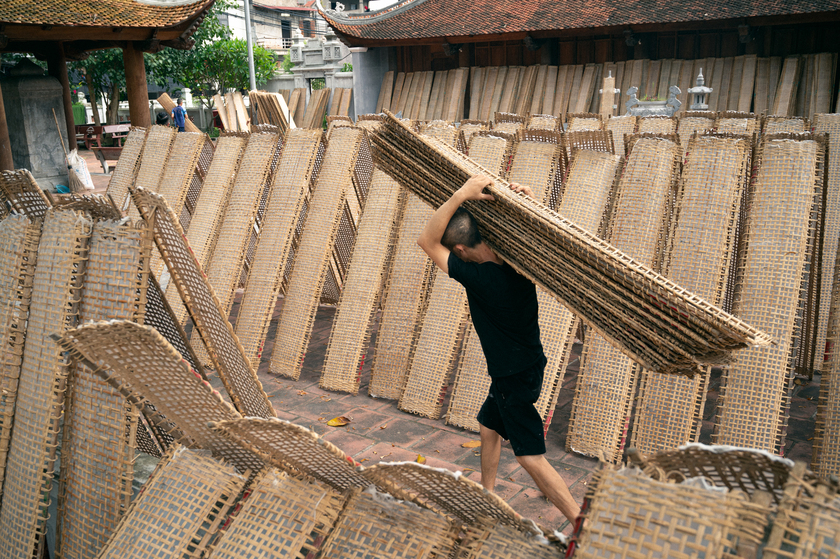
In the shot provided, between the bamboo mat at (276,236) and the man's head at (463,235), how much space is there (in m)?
2.62

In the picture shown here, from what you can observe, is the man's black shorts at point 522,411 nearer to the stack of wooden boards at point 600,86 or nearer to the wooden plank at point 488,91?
the stack of wooden boards at point 600,86

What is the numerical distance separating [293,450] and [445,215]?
4.46ft

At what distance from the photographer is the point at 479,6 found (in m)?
16.4

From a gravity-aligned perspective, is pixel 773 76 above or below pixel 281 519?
above

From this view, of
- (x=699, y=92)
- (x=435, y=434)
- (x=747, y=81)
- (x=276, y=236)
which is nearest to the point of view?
(x=435, y=434)

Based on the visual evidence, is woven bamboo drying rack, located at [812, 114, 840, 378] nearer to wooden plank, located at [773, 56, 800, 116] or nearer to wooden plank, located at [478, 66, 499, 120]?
wooden plank, located at [773, 56, 800, 116]

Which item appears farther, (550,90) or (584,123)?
(550,90)

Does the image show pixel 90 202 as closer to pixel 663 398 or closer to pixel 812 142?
pixel 663 398

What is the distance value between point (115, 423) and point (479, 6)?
53.2ft

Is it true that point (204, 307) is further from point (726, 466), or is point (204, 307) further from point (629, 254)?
point (629, 254)

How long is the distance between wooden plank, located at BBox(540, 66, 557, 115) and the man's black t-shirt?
12.8m

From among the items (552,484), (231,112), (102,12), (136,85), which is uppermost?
(102,12)

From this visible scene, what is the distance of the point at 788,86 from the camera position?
489 inches

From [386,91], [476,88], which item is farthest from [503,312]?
[386,91]
